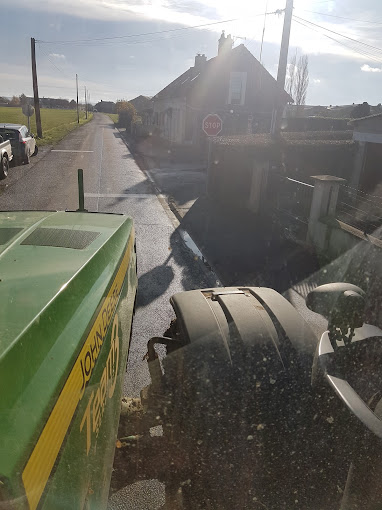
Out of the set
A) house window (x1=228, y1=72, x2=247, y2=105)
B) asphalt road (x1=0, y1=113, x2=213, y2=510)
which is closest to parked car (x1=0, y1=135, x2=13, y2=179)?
asphalt road (x1=0, y1=113, x2=213, y2=510)

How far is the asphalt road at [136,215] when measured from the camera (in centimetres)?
463

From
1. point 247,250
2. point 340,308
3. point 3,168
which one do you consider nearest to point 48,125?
point 3,168

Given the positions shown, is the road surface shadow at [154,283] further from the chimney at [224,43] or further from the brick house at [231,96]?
the chimney at [224,43]

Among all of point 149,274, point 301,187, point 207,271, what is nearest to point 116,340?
point 149,274

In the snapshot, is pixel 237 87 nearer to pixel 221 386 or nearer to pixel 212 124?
pixel 212 124

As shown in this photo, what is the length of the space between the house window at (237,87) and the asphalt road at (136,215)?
29.9ft

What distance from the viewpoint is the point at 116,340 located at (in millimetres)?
2893

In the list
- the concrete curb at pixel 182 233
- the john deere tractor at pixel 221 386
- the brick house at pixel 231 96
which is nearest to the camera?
the john deere tractor at pixel 221 386

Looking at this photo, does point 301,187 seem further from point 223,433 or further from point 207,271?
point 223,433

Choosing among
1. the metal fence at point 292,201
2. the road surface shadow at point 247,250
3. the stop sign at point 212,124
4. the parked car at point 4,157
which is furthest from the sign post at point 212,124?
the parked car at point 4,157

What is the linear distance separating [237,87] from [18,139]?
16.1 meters

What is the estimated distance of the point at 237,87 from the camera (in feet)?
98.8

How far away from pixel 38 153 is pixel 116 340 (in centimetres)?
2664

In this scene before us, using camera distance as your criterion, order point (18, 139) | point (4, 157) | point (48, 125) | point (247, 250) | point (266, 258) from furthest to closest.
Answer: point (48, 125) → point (18, 139) → point (4, 157) → point (247, 250) → point (266, 258)
